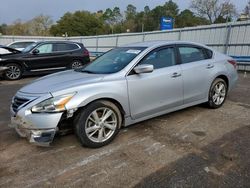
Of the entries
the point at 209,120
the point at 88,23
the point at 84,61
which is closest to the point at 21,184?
the point at 209,120

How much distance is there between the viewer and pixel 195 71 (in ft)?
15.7

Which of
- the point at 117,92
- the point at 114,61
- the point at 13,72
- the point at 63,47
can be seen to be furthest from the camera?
the point at 63,47

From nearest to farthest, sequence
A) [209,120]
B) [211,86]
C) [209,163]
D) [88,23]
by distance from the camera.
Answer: [209,163] → [209,120] → [211,86] → [88,23]

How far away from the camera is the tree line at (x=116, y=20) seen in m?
50.7

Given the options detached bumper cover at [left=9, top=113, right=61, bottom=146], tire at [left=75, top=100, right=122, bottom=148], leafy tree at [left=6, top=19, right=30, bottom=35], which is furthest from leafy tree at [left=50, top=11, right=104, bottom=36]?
detached bumper cover at [left=9, top=113, right=61, bottom=146]

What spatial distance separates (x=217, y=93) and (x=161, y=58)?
1.71m

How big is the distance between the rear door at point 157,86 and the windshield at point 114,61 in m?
0.24

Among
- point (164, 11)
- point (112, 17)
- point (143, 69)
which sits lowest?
point (143, 69)

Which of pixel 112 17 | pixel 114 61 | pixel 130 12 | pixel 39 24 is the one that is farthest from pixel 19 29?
pixel 114 61

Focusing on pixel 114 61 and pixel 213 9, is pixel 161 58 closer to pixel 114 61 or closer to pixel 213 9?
pixel 114 61

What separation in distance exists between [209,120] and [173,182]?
7.30 feet

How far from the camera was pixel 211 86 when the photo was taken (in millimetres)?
5148

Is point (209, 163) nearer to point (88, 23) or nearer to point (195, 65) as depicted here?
point (195, 65)

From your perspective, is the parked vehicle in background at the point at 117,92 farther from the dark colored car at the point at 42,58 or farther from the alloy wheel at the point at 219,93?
the dark colored car at the point at 42,58
